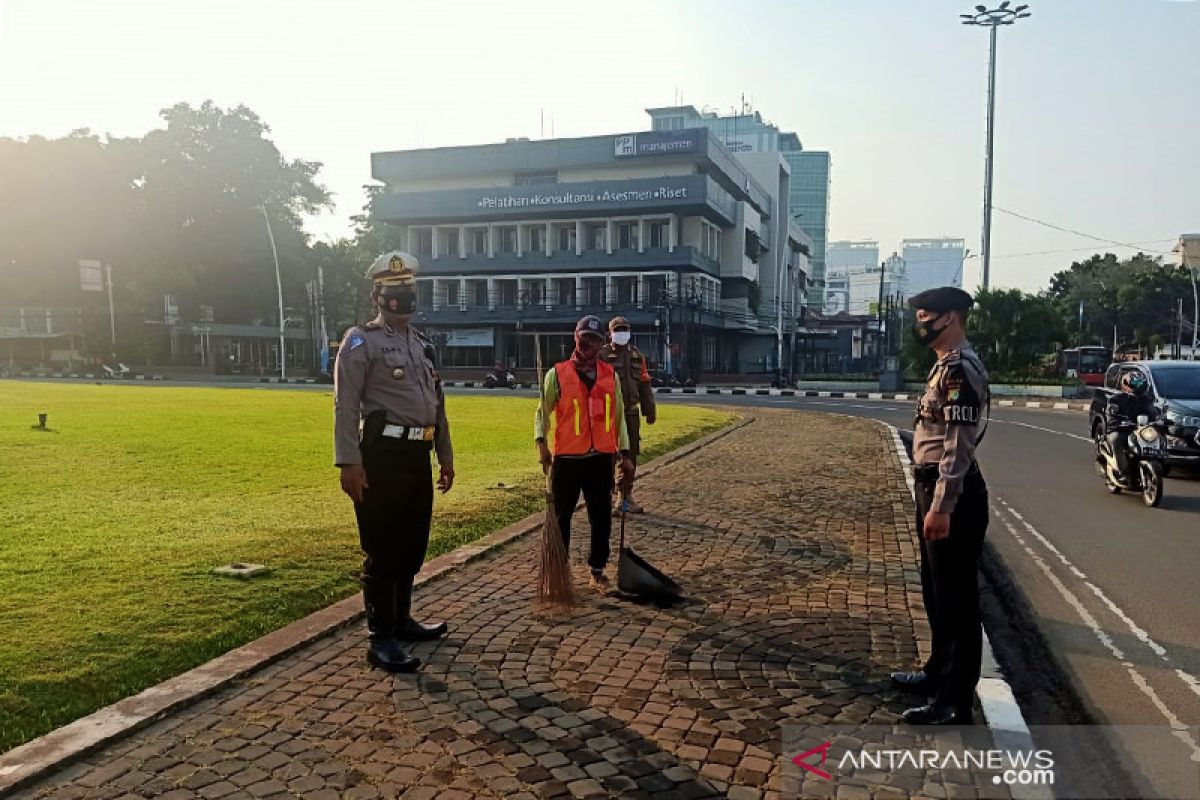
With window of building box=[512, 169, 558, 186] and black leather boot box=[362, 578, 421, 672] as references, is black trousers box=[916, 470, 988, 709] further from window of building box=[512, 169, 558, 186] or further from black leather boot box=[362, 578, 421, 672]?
window of building box=[512, 169, 558, 186]

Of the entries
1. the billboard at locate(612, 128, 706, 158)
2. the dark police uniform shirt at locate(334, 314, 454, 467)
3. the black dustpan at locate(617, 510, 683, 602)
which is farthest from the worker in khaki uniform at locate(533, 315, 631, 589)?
the billboard at locate(612, 128, 706, 158)

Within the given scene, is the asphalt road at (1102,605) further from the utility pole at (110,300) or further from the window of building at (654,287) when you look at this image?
the utility pole at (110,300)

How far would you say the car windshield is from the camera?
10.7 metres

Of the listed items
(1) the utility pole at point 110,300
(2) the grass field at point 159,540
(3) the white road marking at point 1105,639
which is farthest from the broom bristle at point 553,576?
(1) the utility pole at point 110,300

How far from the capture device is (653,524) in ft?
24.9

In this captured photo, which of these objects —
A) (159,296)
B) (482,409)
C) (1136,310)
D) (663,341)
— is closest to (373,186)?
(159,296)

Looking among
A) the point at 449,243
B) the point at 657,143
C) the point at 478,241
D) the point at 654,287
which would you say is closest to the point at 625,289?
the point at 654,287

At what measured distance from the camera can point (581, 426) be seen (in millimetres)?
5422

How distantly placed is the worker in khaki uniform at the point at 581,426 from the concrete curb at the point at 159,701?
3.80 feet

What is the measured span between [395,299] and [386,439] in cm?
73

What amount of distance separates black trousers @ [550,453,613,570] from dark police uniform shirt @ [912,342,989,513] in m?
2.42

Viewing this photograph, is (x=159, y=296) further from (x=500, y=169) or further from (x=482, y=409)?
(x=482, y=409)

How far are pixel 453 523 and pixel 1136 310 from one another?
216 ft

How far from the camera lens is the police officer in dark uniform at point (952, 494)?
349 centimetres
